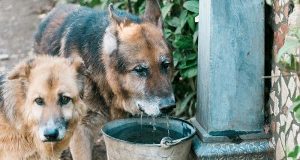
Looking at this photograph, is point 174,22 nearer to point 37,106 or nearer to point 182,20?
point 182,20

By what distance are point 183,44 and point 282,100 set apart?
1.57 meters

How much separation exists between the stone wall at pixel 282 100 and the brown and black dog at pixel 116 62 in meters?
0.96

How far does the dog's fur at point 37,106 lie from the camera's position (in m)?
4.83

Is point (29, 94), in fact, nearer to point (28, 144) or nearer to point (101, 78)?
point (28, 144)

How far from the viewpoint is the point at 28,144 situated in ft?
17.2

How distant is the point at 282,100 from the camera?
5.45m

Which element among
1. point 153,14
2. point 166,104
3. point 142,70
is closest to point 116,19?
point 153,14

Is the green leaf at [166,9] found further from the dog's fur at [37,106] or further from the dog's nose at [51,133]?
the dog's nose at [51,133]

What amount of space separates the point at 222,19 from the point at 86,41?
4.29ft

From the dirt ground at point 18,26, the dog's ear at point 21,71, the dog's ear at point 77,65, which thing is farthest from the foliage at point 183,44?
the dirt ground at point 18,26

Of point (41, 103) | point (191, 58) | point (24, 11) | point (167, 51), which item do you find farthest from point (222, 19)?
point (24, 11)

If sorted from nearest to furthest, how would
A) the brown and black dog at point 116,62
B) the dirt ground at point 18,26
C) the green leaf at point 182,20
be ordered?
1. the brown and black dog at point 116,62
2. the green leaf at point 182,20
3. the dirt ground at point 18,26

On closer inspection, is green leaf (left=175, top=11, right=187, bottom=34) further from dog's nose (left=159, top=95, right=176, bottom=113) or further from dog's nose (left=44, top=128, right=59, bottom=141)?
dog's nose (left=44, top=128, right=59, bottom=141)

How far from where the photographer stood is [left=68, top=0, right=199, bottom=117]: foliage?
6656mm
